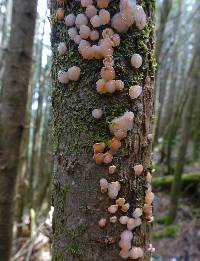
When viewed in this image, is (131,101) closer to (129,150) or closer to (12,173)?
(129,150)

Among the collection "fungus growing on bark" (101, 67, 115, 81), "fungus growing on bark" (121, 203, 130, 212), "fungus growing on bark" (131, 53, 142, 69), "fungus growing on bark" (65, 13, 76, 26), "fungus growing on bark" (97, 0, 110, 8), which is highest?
"fungus growing on bark" (97, 0, 110, 8)

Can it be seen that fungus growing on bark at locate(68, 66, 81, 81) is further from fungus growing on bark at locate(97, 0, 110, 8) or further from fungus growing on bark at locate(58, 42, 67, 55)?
fungus growing on bark at locate(97, 0, 110, 8)

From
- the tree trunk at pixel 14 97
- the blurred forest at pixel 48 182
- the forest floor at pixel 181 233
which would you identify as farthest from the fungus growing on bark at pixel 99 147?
the forest floor at pixel 181 233

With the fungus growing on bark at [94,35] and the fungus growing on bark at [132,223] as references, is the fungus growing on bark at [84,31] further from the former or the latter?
the fungus growing on bark at [132,223]

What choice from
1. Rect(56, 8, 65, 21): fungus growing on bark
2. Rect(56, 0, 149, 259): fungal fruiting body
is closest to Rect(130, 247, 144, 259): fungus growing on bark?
Rect(56, 0, 149, 259): fungal fruiting body

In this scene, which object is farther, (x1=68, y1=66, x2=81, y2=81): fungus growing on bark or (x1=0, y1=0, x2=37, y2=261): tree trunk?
(x1=0, y1=0, x2=37, y2=261): tree trunk

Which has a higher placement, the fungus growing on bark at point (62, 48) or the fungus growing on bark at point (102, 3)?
the fungus growing on bark at point (102, 3)

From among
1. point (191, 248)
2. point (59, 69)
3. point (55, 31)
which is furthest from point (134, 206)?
point (191, 248)

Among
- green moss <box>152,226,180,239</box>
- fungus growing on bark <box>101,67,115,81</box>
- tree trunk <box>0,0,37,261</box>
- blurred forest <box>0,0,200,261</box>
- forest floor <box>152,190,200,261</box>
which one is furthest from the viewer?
green moss <box>152,226,180,239</box>
